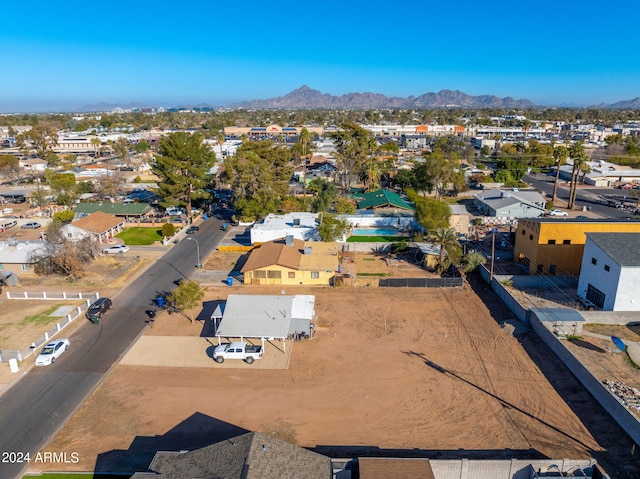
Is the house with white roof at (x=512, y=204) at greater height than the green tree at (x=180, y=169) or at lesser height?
lesser

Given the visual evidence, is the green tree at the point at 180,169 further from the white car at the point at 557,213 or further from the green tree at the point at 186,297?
the white car at the point at 557,213

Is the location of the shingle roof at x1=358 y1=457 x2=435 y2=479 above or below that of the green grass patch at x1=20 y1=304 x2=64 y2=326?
above

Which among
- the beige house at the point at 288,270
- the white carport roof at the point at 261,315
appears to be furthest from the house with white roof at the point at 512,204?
the white carport roof at the point at 261,315

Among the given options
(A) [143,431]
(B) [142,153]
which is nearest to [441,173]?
(A) [143,431]

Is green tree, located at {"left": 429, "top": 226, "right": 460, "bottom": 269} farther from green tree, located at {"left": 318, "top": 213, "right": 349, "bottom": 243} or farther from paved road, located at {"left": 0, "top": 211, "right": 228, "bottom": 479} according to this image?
paved road, located at {"left": 0, "top": 211, "right": 228, "bottom": 479}

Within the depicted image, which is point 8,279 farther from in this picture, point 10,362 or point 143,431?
point 143,431

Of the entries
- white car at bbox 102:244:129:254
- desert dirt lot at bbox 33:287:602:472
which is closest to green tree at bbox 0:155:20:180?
white car at bbox 102:244:129:254

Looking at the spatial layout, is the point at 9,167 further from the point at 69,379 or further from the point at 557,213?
the point at 557,213
